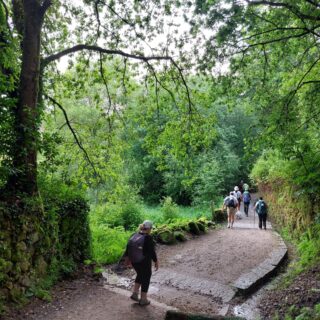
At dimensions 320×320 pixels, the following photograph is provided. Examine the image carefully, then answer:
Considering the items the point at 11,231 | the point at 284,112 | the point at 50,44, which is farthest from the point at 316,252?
the point at 50,44

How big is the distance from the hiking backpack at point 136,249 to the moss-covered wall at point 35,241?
1822mm

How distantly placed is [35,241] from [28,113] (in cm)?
257

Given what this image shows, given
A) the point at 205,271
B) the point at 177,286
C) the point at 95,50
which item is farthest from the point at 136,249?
the point at 95,50

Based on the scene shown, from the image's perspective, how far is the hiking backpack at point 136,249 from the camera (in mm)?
6590

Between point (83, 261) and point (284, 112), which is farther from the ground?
point (284, 112)

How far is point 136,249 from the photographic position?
6617 millimetres

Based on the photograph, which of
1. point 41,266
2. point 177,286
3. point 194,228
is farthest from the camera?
point 194,228

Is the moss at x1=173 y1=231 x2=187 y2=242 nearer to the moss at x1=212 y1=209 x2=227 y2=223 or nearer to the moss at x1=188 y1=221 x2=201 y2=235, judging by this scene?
the moss at x1=188 y1=221 x2=201 y2=235

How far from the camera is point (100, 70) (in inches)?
384

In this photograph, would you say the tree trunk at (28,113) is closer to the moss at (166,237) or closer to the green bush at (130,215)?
the moss at (166,237)

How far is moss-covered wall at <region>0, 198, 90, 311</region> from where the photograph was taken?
19.0 ft

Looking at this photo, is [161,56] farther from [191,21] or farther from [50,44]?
[50,44]

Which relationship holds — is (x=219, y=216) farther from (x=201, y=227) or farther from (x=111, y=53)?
(x=111, y=53)

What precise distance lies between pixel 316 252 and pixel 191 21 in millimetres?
6604
